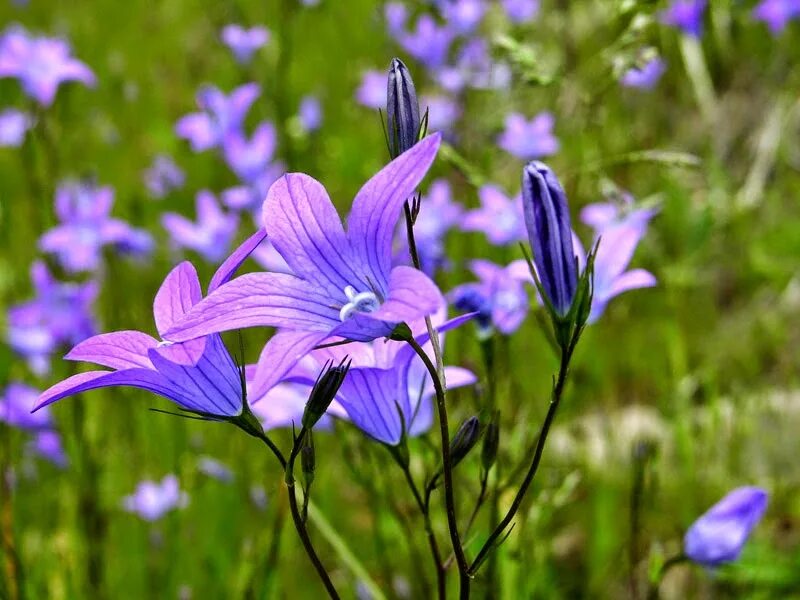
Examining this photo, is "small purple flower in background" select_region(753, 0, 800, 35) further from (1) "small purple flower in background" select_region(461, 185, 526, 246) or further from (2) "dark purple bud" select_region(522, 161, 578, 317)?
(2) "dark purple bud" select_region(522, 161, 578, 317)

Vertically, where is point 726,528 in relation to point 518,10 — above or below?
below

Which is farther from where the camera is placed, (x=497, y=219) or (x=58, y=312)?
(x=58, y=312)

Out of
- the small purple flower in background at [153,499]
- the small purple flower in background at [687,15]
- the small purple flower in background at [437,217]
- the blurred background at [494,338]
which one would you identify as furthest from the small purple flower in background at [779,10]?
the small purple flower in background at [153,499]

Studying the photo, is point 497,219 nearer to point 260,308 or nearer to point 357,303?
point 357,303

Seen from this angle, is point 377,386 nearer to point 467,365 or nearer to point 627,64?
point 627,64

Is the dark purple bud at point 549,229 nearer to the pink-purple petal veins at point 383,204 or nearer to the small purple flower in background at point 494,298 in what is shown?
the pink-purple petal veins at point 383,204

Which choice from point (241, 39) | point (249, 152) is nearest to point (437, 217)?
point (249, 152)
